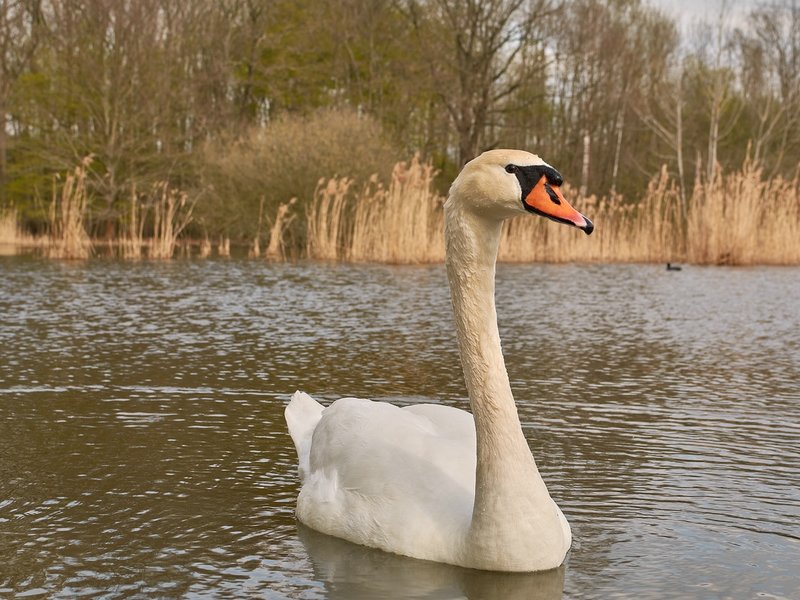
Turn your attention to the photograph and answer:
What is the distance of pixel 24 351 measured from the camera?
346 inches

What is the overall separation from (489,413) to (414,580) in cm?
60

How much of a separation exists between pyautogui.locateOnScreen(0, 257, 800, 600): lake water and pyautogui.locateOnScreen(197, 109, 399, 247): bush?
13.2 metres

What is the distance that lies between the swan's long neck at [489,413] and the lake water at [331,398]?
193mm

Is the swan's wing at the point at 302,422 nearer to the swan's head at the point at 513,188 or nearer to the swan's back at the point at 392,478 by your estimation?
the swan's back at the point at 392,478

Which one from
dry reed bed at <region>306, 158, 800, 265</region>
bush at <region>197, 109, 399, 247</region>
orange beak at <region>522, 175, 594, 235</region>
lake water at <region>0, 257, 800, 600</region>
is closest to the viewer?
orange beak at <region>522, 175, 594, 235</region>

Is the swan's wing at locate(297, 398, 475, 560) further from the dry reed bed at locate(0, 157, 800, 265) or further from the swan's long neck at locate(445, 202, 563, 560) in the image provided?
the dry reed bed at locate(0, 157, 800, 265)

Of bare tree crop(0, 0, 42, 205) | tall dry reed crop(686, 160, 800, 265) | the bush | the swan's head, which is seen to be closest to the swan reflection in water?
the swan's head

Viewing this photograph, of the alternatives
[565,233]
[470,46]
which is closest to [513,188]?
[565,233]

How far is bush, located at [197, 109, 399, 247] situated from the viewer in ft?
86.1

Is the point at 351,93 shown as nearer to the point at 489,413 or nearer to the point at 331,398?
the point at 331,398

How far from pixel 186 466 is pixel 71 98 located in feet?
104

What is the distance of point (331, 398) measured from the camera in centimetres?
692

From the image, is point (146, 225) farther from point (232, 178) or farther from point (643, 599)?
point (643, 599)

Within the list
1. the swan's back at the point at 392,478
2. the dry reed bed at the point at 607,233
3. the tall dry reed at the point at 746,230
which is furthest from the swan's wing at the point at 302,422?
A: the tall dry reed at the point at 746,230
